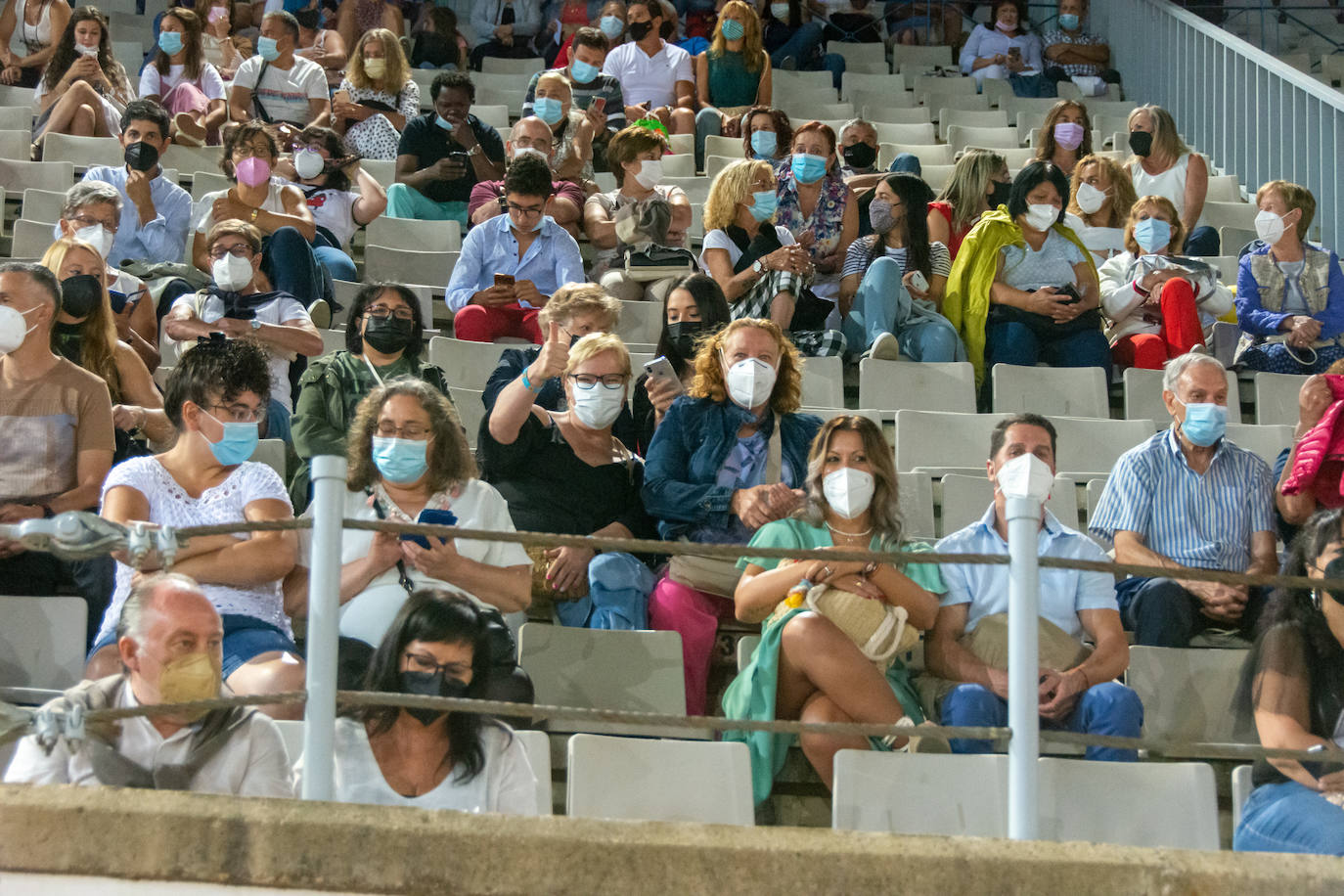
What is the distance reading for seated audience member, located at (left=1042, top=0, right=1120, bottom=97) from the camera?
31.3 ft

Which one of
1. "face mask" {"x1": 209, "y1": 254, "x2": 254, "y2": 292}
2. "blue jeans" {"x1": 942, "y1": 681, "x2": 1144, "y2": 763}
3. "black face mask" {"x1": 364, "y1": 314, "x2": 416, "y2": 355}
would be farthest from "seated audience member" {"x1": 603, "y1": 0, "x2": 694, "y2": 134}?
"blue jeans" {"x1": 942, "y1": 681, "x2": 1144, "y2": 763}

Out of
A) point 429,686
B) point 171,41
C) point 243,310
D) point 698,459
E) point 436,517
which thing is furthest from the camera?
point 171,41

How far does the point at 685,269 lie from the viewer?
5.89 meters

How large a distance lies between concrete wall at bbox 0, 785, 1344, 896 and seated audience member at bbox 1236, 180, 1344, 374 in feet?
12.1

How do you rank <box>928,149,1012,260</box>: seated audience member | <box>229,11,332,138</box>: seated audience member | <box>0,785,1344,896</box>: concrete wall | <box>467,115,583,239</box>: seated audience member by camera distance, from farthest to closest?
<box>229,11,332,138</box>: seated audience member < <box>467,115,583,239</box>: seated audience member < <box>928,149,1012,260</box>: seated audience member < <box>0,785,1344,896</box>: concrete wall

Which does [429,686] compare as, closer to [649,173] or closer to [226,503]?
[226,503]

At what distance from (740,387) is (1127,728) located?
136 centimetres

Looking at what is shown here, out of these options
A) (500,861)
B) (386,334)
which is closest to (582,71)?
(386,334)

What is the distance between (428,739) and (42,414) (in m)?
1.76

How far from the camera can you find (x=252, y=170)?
19.2 ft

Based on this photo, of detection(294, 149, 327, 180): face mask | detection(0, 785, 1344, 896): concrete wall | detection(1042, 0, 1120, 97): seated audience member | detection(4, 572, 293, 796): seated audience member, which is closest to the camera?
detection(0, 785, 1344, 896): concrete wall

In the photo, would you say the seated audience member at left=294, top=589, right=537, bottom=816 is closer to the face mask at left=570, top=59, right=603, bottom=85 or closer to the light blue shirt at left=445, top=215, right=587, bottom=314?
the light blue shirt at left=445, top=215, right=587, bottom=314

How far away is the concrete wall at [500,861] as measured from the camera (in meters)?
2.40

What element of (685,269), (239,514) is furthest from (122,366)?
(685,269)
